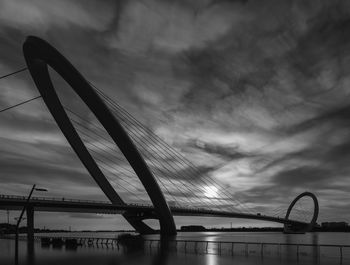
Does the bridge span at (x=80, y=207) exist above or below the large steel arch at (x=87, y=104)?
below

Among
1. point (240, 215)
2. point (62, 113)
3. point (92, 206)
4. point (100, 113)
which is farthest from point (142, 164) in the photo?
point (240, 215)

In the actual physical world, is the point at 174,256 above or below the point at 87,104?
below

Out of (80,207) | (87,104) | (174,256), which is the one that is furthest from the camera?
(80,207)

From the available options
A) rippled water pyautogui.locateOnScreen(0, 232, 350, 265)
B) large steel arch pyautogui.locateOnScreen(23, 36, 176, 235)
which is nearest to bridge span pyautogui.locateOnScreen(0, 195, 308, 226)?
large steel arch pyautogui.locateOnScreen(23, 36, 176, 235)

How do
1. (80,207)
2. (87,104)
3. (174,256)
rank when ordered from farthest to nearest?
(80,207) → (87,104) → (174,256)

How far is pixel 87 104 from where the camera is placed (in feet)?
170

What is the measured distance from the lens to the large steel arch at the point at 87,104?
48.0m

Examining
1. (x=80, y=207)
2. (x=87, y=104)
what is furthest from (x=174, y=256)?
(x=80, y=207)

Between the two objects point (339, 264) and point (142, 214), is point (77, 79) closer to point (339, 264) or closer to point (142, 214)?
point (339, 264)

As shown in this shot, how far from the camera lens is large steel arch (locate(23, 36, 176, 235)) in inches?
1890

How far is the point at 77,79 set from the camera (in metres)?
49.0

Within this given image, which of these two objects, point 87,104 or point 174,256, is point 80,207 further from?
point 174,256

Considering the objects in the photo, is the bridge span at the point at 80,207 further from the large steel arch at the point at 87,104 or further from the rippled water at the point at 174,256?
the rippled water at the point at 174,256

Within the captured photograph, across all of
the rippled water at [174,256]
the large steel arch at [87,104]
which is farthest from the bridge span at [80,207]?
the rippled water at [174,256]
